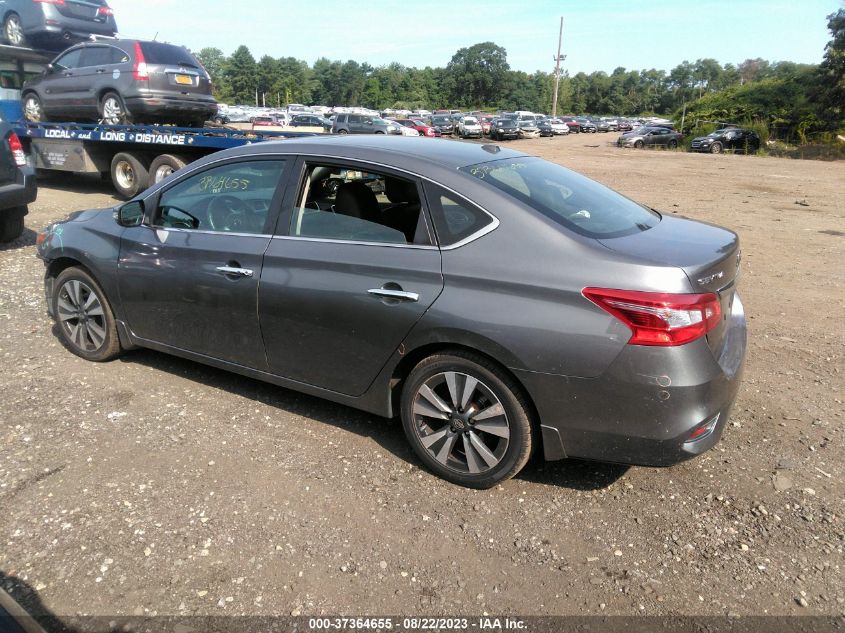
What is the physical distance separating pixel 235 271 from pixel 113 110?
973 cm

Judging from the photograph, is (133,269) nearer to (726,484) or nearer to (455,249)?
(455,249)

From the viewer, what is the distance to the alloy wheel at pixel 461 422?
10.1ft

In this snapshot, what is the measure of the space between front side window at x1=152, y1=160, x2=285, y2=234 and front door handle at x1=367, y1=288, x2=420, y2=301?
912mm

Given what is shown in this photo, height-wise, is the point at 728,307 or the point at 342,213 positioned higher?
the point at 342,213

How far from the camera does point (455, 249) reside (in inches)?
123

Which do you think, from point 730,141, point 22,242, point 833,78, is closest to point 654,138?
point 730,141

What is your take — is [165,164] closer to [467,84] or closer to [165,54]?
[165,54]

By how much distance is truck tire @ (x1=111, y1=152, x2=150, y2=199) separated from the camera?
11.1m

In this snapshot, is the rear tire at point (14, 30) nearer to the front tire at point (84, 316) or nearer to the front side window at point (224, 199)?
the front tire at point (84, 316)

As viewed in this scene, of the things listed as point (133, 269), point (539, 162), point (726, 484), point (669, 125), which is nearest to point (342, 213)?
point (539, 162)

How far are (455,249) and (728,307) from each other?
1336mm

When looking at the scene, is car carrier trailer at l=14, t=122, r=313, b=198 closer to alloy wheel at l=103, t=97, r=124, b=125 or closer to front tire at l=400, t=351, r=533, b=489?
alloy wheel at l=103, t=97, r=124, b=125

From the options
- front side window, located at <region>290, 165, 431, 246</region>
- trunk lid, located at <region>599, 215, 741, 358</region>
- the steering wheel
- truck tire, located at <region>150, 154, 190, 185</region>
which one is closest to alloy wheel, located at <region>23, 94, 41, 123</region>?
truck tire, located at <region>150, 154, 190, 185</region>

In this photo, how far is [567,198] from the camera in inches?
136
